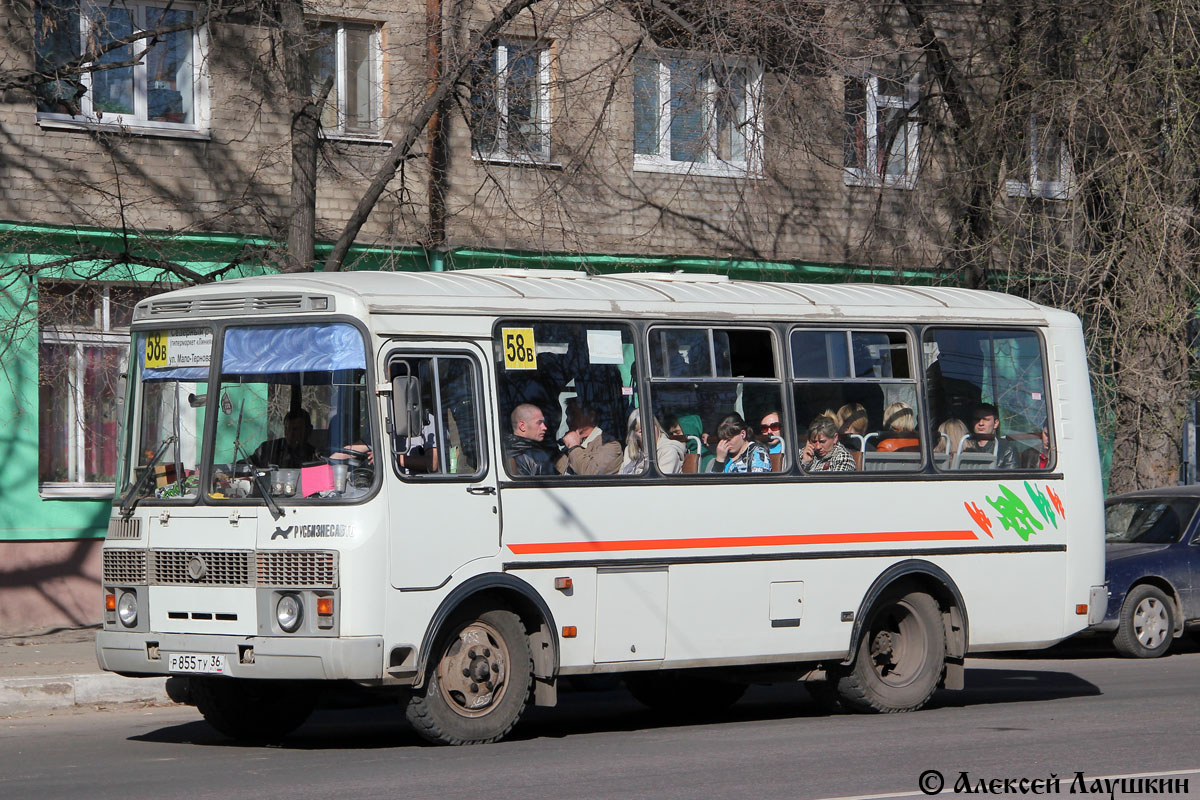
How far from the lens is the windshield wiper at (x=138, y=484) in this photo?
1016cm

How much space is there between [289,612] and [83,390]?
30.2ft

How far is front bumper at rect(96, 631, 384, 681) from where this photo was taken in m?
9.32

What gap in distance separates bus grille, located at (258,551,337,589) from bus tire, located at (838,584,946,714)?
4017 millimetres

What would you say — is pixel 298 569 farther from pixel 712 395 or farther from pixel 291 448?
pixel 712 395

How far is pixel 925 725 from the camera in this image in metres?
11.1

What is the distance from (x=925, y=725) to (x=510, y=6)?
26.5 ft

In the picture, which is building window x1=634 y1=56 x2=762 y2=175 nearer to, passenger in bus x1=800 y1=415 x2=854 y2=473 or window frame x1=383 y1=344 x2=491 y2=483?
passenger in bus x1=800 y1=415 x2=854 y2=473

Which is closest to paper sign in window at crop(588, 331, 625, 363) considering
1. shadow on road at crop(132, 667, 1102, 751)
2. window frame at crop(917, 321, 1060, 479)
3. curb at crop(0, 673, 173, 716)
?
shadow on road at crop(132, 667, 1102, 751)

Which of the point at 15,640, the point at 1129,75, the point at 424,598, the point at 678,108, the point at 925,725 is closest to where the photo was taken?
the point at 424,598

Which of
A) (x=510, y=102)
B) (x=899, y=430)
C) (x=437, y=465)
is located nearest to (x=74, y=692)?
(x=437, y=465)

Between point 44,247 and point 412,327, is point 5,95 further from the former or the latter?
point 412,327

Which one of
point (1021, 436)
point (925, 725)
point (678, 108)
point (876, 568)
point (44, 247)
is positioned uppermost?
point (678, 108)

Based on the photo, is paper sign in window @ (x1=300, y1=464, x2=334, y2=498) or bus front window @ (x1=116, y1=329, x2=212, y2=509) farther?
bus front window @ (x1=116, y1=329, x2=212, y2=509)

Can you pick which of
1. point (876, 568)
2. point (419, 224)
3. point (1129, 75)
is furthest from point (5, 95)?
point (1129, 75)
